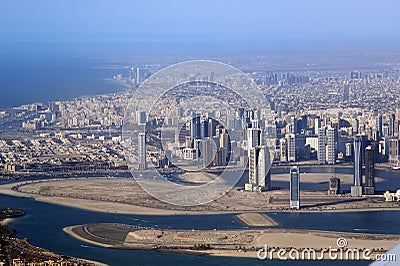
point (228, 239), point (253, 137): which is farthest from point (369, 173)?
point (228, 239)

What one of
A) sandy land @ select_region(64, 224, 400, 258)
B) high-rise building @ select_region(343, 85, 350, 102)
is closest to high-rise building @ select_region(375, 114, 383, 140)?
high-rise building @ select_region(343, 85, 350, 102)

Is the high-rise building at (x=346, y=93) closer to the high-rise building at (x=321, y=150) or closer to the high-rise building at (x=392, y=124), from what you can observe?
the high-rise building at (x=392, y=124)

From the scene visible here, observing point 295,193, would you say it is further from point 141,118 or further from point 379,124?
point 379,124

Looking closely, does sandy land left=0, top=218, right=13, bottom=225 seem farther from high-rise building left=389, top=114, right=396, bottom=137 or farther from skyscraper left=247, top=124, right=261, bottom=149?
high-rise building left=389, top=114, right=396, bottom=137

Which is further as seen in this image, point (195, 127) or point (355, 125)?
point (355, 125)

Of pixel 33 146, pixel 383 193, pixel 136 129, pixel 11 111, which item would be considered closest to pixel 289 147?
pixel 136 129
